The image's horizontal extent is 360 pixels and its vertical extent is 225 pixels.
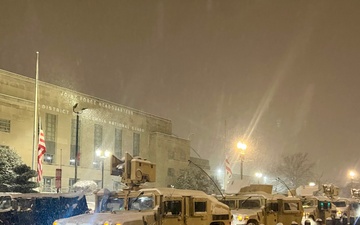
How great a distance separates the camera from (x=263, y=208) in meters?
17.7

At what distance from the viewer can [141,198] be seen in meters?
12.1

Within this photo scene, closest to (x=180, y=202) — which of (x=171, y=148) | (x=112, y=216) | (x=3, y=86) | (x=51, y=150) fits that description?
(x=112, y=216)

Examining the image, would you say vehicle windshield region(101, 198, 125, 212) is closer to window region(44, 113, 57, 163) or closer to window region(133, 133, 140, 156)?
window region(44, 113, 57, 163)

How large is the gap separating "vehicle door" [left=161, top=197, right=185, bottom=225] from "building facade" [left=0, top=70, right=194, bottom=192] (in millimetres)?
22824

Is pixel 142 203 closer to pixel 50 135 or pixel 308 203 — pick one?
pixel 308 203

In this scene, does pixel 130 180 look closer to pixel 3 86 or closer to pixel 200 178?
pixel 3 86

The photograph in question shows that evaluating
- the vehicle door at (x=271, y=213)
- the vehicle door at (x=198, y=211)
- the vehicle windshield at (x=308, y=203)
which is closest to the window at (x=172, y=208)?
the vehicle door at (x=198, y=211)

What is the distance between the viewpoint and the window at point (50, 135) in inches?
1938

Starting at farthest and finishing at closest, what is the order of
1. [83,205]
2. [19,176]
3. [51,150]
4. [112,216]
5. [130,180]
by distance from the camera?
[51,150] → [19,176] → [83,205] → [130,180] → [112,216]

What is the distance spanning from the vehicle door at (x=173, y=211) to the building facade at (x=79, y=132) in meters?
22.8

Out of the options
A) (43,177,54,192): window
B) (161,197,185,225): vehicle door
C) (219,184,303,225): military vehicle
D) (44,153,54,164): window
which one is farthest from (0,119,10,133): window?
(161,197,185,225): vehicle door

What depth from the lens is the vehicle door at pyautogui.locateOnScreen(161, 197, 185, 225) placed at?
1188 cm

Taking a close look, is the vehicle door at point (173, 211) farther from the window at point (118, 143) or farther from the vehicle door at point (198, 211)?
the window at point (118, 143)

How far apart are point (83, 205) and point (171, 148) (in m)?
46.4
